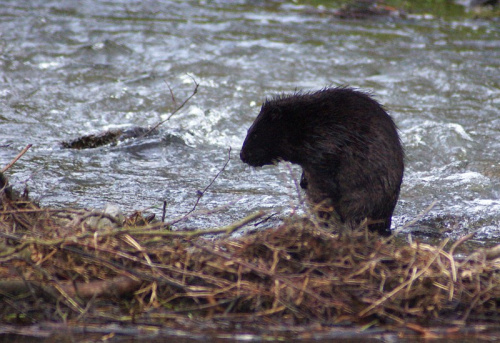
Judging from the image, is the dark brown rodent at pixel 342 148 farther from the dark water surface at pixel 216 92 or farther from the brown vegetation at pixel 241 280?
the brown vegetation at pixel 241 280

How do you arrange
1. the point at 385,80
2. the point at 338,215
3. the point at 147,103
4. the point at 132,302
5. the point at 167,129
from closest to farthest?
the point at 132,302, the point at 338,215, the point at 167,129, the point at 147,103, the point at 385,80

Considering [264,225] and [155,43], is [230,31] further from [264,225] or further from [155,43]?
[264,225]

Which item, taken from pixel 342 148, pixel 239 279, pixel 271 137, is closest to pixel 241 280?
pixel 239 279

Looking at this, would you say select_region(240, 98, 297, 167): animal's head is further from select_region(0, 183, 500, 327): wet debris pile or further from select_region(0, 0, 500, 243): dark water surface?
select_region(0, 183, 500, 327): wet debris pile

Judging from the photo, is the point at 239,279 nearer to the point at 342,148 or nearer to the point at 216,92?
the point at 342,148

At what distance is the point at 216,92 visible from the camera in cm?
938

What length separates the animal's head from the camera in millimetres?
5243

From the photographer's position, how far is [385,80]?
10172mm

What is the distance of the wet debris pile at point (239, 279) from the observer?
3.49 metres

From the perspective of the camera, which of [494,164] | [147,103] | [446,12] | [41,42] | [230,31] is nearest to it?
[494,164]

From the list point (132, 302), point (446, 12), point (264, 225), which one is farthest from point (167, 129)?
point (446, 12)

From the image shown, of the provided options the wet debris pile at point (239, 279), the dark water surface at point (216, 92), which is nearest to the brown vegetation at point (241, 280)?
the wet debris pile at point (239, 279)

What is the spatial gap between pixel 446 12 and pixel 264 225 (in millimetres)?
10820

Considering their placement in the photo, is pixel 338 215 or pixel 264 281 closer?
pixel 264 281
